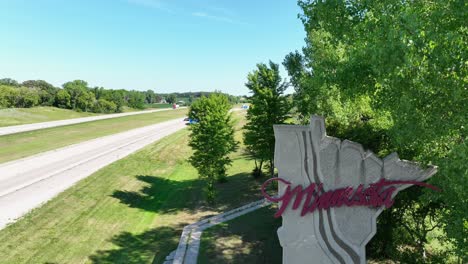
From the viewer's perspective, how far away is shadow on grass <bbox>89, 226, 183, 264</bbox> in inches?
619

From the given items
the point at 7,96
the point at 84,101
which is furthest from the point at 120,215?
the point at 84,101

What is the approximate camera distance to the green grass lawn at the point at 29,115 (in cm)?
6262

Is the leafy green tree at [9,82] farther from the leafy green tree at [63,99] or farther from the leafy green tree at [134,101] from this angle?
the leafy green tree at [134,101]

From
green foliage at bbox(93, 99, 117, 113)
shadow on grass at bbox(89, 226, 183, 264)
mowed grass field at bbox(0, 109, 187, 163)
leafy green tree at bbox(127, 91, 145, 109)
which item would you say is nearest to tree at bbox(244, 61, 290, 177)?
shadow on grass at bbox(89, 226, 183, 264)

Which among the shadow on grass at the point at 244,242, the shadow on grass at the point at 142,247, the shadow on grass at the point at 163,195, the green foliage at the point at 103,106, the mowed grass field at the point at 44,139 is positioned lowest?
the shadow on grass at the point at 142,247

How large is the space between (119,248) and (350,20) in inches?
612

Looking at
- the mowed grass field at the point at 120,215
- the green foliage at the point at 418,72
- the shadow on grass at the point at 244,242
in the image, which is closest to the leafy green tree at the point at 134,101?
the mowed grass field at the point at 120,215

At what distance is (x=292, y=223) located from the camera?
1067cm

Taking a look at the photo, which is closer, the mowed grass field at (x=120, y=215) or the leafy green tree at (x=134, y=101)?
the mowed grass field at (x=120, y=215)

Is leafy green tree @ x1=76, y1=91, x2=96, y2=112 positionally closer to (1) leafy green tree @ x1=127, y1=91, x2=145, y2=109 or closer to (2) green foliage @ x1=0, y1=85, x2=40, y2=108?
(2) green foliage @ x1=0, y1=85, x2=40, y2=108

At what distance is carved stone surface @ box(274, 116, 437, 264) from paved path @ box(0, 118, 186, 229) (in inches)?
694

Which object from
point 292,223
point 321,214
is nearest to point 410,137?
point 321,214

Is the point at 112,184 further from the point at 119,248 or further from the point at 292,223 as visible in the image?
the point at 292,223

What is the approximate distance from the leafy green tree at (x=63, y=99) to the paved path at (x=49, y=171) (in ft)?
181
